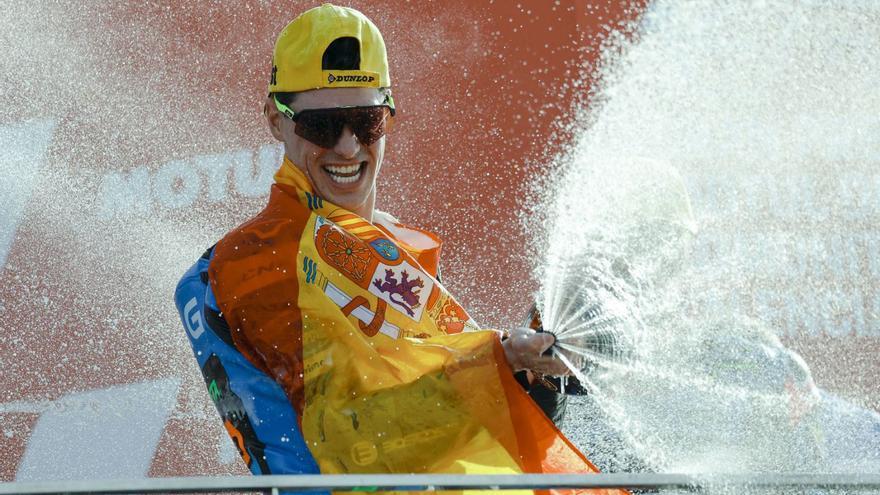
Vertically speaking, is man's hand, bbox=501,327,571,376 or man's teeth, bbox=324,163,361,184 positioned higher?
Answer: man's teeth, bbox=324,163,361,184

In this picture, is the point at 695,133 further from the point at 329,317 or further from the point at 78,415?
the point at 78,415

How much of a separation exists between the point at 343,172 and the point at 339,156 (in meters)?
0.04

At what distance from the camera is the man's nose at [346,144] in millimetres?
2264

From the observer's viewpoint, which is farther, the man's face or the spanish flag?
the man's face

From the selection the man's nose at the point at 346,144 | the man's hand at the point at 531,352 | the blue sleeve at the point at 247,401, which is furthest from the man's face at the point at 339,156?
the man's hand at the point at 531,352

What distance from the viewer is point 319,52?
7.35 ft

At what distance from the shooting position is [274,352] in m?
1.96

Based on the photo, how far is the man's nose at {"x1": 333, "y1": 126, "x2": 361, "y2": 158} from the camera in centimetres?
226

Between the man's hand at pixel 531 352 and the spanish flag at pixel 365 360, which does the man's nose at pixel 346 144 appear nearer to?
the spanish flag at pixel 365 360

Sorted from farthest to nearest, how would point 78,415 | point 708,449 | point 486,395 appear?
point 78,415, point 708,449, point 486,395

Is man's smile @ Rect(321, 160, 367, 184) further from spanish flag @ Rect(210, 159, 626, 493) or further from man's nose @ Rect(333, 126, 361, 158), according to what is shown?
spanish flag @ Rect(210, 159, 626, 493)

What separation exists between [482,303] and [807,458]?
142 centimetres

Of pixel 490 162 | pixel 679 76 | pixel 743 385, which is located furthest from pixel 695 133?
pixel 743 385

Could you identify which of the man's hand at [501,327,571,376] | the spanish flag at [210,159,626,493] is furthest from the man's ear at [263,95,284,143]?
the man's hand at [501,327,571,376]
